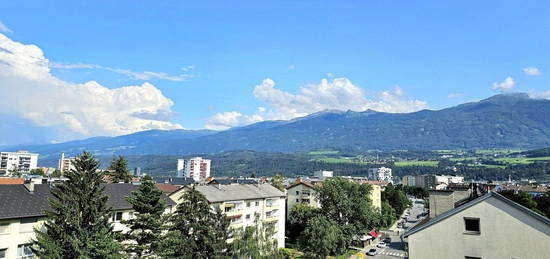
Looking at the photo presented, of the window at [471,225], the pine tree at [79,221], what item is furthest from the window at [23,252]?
the window at [471,225]

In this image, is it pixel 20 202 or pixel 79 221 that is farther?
pixel 20 202

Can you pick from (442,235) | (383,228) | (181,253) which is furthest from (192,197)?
(383,228)

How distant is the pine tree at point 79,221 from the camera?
25.2 m

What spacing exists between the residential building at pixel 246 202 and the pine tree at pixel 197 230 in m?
14.3

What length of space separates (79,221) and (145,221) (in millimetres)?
5916

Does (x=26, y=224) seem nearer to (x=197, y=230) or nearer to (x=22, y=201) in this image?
(x=22, y=201)

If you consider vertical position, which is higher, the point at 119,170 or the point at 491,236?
the point at 119,170

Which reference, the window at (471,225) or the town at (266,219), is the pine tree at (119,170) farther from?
the window at (471,225)

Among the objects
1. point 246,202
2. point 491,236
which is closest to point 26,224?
point 246,202

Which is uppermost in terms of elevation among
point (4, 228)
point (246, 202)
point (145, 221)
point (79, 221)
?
point (79, 221)

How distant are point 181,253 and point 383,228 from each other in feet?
267

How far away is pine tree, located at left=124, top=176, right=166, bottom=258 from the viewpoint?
3083 centimetres

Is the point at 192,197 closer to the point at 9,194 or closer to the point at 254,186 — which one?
the point at 9,194

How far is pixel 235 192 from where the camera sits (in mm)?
60500
